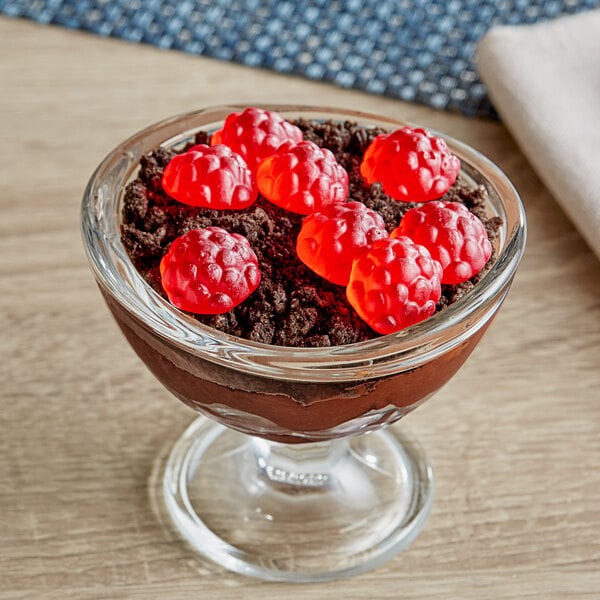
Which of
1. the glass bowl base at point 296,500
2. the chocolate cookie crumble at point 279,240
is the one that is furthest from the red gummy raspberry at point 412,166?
the glass bowl base at point 296,500

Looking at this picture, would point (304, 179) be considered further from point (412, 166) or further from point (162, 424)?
point (162, 424)

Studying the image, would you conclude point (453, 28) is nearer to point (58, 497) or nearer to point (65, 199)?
point (65, 199)

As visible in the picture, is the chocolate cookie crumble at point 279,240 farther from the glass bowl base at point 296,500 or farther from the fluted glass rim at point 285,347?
the glass bowl base at point 296,500

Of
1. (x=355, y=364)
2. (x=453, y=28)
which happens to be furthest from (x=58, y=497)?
(x=453, y=28)

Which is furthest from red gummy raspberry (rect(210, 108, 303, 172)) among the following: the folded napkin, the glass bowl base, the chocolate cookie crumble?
the folded napkin

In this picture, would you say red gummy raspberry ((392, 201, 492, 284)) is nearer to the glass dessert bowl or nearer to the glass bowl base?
the glass dessert bowl

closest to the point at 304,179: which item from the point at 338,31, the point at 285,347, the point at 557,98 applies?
the point at 285,347
